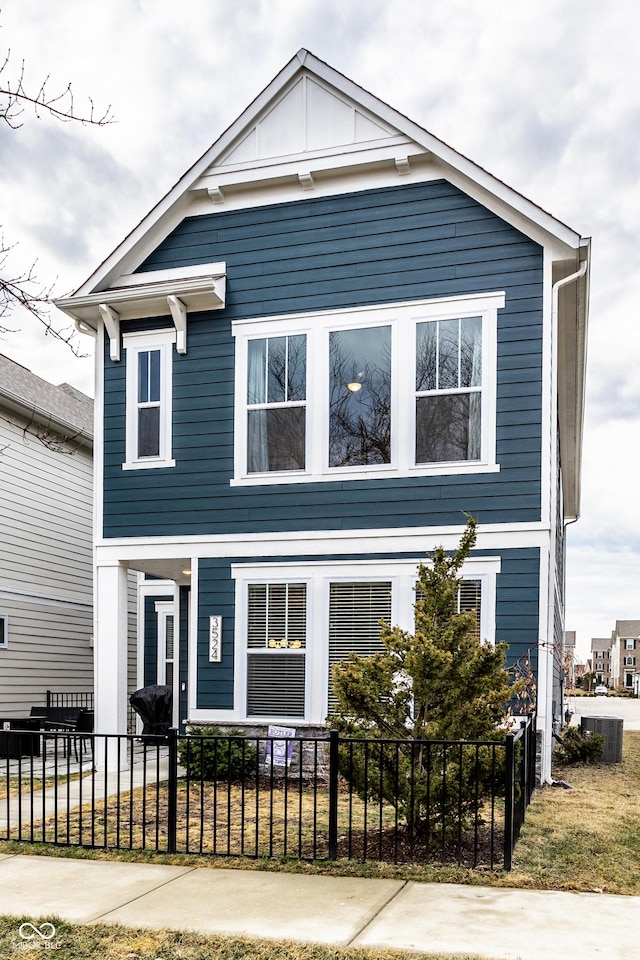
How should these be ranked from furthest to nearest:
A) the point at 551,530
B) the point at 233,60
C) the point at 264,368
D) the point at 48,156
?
1. the point at 233,60
2. the point at 264,368
3. the point at 551,530
4. the point at 48,156

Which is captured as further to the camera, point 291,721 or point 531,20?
point 531,20

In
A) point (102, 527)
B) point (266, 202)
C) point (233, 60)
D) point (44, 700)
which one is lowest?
point (44, 700)

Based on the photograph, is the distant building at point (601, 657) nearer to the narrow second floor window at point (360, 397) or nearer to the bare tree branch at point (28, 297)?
the narrow second floor window at point (360, 397)

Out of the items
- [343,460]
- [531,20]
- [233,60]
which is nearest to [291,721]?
[343,460]

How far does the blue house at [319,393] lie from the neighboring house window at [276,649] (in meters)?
0.03

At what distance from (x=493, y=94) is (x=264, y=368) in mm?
6680

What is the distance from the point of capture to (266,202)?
11.4 metres

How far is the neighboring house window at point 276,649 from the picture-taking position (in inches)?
421

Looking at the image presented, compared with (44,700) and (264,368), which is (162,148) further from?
(44,700)

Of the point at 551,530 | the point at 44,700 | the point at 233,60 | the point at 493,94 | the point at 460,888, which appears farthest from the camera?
the point at 44,700

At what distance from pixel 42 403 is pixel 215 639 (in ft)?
24.8

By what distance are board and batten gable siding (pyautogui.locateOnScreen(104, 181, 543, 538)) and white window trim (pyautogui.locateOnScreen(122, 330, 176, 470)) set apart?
3.9 inches

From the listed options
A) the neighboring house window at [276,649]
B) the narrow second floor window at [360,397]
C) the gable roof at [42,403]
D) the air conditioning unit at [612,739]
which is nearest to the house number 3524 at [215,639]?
the neighboring house window at [276,649]

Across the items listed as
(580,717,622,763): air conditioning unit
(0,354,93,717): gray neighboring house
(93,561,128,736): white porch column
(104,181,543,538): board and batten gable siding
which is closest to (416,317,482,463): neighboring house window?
(104,181,543,538): board and batten gable siding
